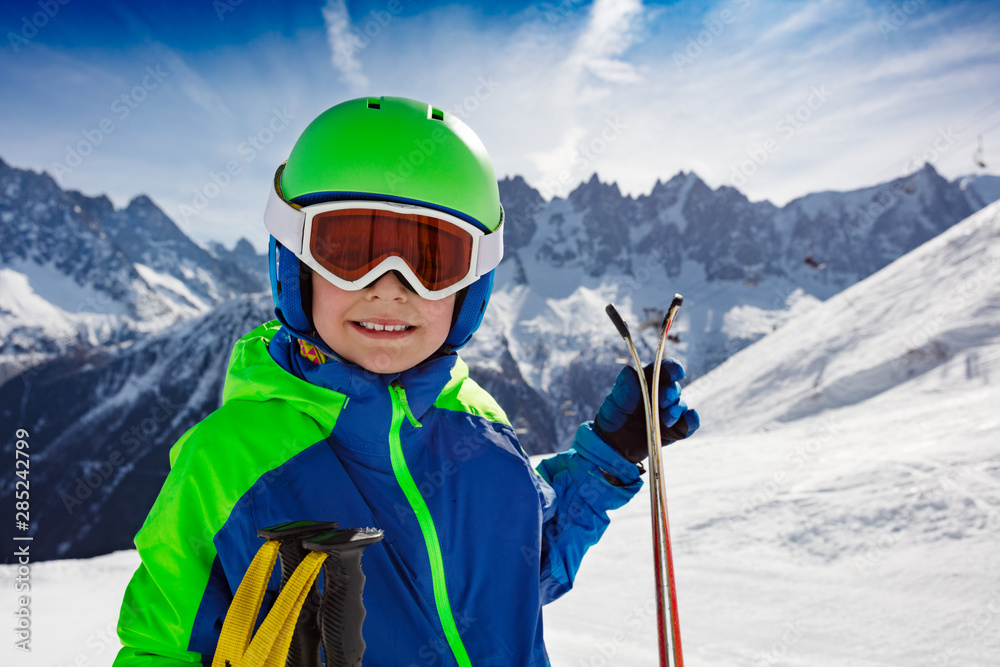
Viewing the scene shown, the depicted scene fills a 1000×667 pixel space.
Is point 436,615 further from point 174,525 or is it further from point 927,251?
point 927,251

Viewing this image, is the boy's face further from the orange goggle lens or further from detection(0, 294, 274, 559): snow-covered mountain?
detection(0, 294, 274, 559): snow-covered mountain

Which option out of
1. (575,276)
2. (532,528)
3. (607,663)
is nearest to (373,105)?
(532,528)

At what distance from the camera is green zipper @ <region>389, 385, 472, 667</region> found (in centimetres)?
164

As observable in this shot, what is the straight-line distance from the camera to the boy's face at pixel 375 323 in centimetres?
171

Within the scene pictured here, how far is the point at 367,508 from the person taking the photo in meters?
1.62

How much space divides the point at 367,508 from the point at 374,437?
0.21m

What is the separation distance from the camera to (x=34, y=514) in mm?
97000

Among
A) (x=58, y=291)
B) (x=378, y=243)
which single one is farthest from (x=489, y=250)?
(x=58, y=291)

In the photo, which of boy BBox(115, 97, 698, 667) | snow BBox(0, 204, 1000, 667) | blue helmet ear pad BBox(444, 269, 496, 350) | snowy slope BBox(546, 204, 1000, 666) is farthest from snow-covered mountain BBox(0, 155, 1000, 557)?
boy BBox(115, 97, 698, 667)

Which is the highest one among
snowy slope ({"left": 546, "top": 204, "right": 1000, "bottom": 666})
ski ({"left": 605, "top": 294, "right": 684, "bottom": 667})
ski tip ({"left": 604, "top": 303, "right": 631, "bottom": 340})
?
ski tip ({"left": 604, "top": 303, "right": 631, "bottom": 340})

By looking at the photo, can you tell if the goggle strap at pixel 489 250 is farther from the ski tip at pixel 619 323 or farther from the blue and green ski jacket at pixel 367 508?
the ski tip at pixel 619 323

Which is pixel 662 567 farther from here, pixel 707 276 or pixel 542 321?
pixel 707 276

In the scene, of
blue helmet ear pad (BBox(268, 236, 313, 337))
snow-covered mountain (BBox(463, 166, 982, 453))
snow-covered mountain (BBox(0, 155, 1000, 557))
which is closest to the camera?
blue helmet ear pad (BBox(268, 236, 313, 337))

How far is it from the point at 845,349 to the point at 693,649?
46.1ft
